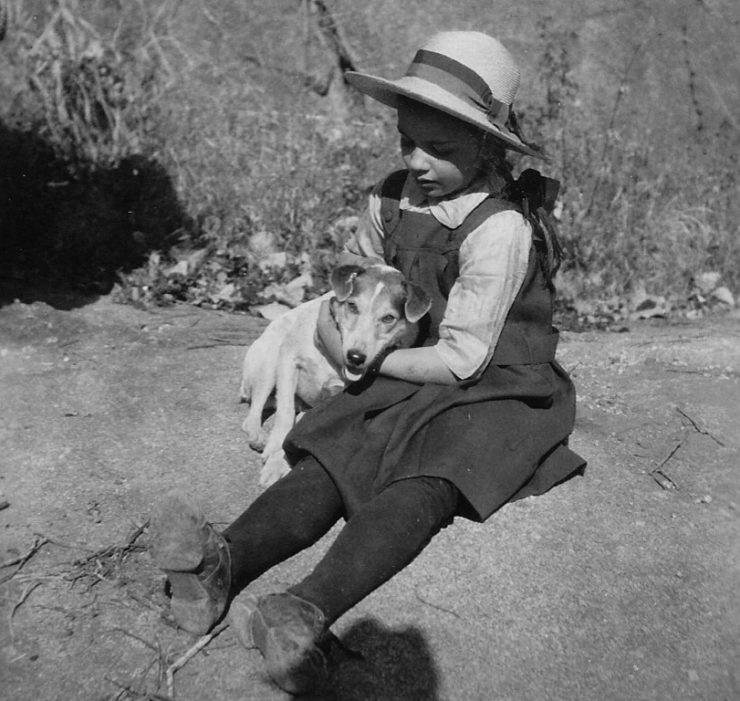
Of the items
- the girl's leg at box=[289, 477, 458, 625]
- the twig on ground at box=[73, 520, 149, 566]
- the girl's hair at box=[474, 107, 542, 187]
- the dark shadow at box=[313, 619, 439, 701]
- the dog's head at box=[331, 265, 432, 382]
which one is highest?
the girl's hair at box=[474, 107, 542, 187]

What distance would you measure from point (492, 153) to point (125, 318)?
2.83 metres

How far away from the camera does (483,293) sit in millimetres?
3533

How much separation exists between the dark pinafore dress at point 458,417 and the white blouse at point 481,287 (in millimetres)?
63

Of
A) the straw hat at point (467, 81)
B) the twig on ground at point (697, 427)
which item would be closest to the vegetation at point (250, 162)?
the twig on ground at point (697, 427)

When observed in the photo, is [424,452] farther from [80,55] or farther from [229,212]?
[80,55]

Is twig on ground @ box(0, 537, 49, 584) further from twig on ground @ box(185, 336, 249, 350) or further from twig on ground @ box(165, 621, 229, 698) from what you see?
twig on ground @ box(185, 336, 249, 350)

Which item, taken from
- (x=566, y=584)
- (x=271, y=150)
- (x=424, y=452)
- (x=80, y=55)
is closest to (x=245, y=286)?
(x=271, y=150)

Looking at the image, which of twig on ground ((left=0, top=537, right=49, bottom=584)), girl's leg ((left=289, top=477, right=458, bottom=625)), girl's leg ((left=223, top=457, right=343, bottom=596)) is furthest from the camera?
twig on ground ((left=0, top=537, right=49, bottom=584))

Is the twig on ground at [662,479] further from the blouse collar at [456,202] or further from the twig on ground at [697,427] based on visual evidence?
the blouse collar at [456,202]

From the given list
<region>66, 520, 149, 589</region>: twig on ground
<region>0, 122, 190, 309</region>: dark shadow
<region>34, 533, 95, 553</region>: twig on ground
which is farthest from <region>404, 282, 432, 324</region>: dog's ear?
<region>0, 122, 190, 309</region>: dark shadow

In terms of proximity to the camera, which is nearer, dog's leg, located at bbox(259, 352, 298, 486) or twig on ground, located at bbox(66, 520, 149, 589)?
twig on ground, located at bbox(66, 520, 149, 589)

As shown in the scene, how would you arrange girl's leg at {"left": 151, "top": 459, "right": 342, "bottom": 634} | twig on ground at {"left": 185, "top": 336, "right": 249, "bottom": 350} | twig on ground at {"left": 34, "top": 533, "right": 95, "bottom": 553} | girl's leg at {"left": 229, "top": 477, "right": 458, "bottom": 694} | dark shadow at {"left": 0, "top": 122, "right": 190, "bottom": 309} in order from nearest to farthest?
girl's leg at {"left": 229, "top": 477, "right": 458, "bottom": 694} → girl's leg at {"left": 151, "top": 459, "right": 342, "bottom": 634} → twig on ground at {"left": 34, "top": 533, "right": 95, "bottom": 553} → twig on ground at {"left": 185, "top": 336, "right": 249, "bottom": 350} → dark shadow at {"left": 0, "top": 122, "right": 190, "bottom": 309}

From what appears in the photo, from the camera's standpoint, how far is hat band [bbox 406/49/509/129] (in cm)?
357

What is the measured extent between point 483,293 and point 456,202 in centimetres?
44
